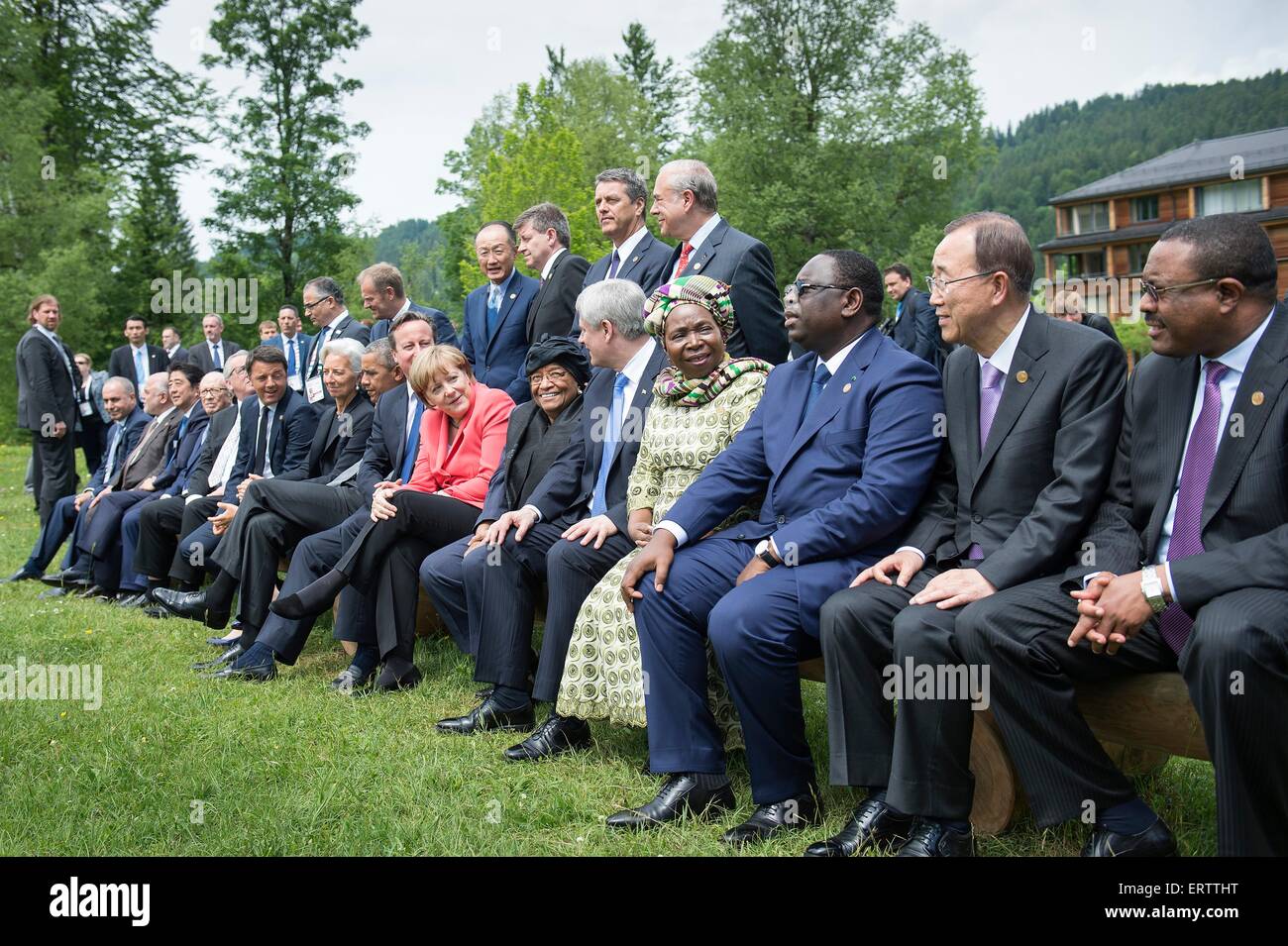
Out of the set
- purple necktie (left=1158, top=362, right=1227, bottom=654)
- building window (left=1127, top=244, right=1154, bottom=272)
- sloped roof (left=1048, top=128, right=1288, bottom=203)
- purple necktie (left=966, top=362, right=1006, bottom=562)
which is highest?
sloped roof (left=1048, top=128, right=1288, bottom=203)

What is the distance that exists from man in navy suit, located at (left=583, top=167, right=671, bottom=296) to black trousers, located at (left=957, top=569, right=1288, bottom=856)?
347 centimetres

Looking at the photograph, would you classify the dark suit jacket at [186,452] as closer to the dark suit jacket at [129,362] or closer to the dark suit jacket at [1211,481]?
the dark suit jacket at [129,362]

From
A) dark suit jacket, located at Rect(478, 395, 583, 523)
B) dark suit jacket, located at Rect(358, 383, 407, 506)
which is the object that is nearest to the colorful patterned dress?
dark suit jacket, located at Rect(478, 395, 583, 523)

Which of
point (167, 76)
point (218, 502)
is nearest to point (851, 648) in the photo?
point (218, 502)

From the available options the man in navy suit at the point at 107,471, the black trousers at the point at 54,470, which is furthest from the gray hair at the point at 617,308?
the black trousers at the point at 54,470

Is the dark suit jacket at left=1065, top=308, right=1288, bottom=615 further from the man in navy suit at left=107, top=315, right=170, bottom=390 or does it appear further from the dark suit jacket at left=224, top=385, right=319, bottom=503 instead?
the man in navy suit at left=107, top=315, right=170, bottom=390

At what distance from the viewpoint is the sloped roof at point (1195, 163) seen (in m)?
48.1

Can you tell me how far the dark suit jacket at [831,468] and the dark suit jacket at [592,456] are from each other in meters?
0.78

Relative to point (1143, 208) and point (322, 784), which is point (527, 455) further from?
point (1143, 208)

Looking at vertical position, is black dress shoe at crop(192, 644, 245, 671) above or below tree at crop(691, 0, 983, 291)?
below

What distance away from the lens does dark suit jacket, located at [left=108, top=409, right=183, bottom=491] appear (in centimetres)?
945

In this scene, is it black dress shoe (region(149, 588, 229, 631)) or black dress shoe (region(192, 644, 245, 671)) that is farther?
black dress shoe (region(149, 588, 229, 631))

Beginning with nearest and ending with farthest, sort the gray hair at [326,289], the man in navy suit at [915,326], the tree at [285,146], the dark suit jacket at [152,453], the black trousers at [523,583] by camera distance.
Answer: the black trousers at [523,583] < the gray hair at [326,289] < the dark suit jacket at [152,453] < the man in navy suit at [915,326] < the tree at [285,146]

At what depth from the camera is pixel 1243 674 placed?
270 cm
